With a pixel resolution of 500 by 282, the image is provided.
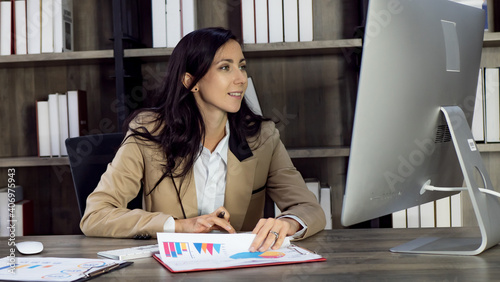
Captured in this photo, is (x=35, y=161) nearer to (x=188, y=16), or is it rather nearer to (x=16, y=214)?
(x=16, y=214)

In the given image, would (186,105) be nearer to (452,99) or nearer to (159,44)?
(159,44)

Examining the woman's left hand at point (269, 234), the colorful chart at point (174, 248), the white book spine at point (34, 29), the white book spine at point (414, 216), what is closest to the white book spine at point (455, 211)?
the white book spine at point (414, 216)

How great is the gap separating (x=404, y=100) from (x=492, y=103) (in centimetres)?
142

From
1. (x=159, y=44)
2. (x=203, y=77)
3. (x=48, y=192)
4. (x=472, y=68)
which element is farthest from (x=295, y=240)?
(x=48, y=192)

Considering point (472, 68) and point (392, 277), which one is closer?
point (392, 277)

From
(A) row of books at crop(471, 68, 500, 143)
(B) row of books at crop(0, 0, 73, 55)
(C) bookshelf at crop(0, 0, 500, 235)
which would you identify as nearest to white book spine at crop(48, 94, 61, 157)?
(C) bookshelf at crop(0, 0, 500, 235)

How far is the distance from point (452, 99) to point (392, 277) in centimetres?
41

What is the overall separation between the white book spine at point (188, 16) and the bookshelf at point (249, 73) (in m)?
0.26

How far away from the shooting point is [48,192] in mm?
2633

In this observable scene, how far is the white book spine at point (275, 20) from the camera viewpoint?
2188mm

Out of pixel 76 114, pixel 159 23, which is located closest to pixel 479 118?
pixel 159 23

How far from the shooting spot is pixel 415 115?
1.01 metres

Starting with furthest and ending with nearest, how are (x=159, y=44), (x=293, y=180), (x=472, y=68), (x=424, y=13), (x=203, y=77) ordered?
1. (x=159, y=44)
2. (x=203, y=77)
3. (x=293, y=180)
4. (x=472, y=68)
5. (x=424, y=13)

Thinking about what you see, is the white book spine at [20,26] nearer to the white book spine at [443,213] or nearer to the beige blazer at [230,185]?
the beige blazer at [230,185]
